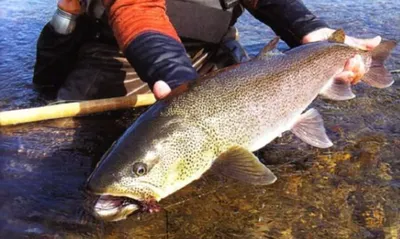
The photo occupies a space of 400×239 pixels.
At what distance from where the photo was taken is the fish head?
2.40 m

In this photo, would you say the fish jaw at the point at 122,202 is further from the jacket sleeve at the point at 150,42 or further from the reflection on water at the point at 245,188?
the jacket sleeve at the point at 150,42

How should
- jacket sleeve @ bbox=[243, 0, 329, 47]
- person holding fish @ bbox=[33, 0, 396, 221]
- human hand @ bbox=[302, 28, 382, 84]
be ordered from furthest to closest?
jacket sleeve @ bbox=[243, 0, 329, 47] < human hand @ bbox=[302, 28, 382, 84] < person holding fish @ bbox=[33, 0, 396, 221]

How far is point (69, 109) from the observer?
4148mm

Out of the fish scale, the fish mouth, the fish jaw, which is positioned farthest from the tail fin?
the fish mouth

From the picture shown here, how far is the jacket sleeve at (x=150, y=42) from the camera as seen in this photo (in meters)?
3.15

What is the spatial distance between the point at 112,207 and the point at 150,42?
3.94 ft

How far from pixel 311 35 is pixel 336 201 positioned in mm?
1670

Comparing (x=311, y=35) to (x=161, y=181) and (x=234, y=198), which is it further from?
(x=161, y=181)

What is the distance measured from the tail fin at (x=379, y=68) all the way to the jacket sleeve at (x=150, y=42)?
156cm

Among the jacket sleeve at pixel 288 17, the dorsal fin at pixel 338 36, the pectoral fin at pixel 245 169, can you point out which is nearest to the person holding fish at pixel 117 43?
the jacket sleeve at pixel 288 17

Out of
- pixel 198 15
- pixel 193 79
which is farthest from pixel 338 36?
pixel 193 79

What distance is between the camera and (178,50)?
3271 millimetres

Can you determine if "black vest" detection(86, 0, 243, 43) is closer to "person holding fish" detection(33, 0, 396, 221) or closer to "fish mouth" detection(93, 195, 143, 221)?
"person holding fish" detection(33, 0, 396, 221)

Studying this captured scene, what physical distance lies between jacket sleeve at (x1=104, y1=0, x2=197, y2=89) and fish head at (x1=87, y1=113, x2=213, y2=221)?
19.7 inches
